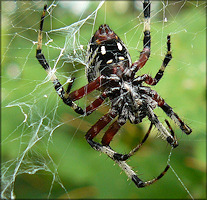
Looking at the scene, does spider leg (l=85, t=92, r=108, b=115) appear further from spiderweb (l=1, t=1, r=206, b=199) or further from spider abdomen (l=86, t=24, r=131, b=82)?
spiderweb (l=1, t=1, r=206, b=199)

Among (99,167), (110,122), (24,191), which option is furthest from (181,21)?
(24,191)

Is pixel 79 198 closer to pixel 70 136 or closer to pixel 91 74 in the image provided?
pixel 70 136

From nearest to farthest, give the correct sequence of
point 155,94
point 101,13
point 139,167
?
point 155,94 → point 139,167 → point 101,13

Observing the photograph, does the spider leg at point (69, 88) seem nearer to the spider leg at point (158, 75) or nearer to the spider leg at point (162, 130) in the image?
the spider leg at point (158, 75)

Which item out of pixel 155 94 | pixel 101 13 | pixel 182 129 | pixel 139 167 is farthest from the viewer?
pixel 101 13

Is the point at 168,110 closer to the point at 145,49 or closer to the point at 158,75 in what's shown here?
the point at 158,75

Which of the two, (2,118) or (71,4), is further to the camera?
(71,4)

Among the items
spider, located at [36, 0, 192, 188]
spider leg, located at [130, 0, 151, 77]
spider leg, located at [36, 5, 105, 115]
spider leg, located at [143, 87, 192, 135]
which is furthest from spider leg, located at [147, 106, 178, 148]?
spider leg, located at [36, 5, 105, 115]

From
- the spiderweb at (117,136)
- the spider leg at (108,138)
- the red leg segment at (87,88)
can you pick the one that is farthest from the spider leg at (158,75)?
the spiderweb at (117,136)

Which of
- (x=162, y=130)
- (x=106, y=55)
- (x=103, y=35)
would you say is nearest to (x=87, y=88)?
(x=106, y=55)
